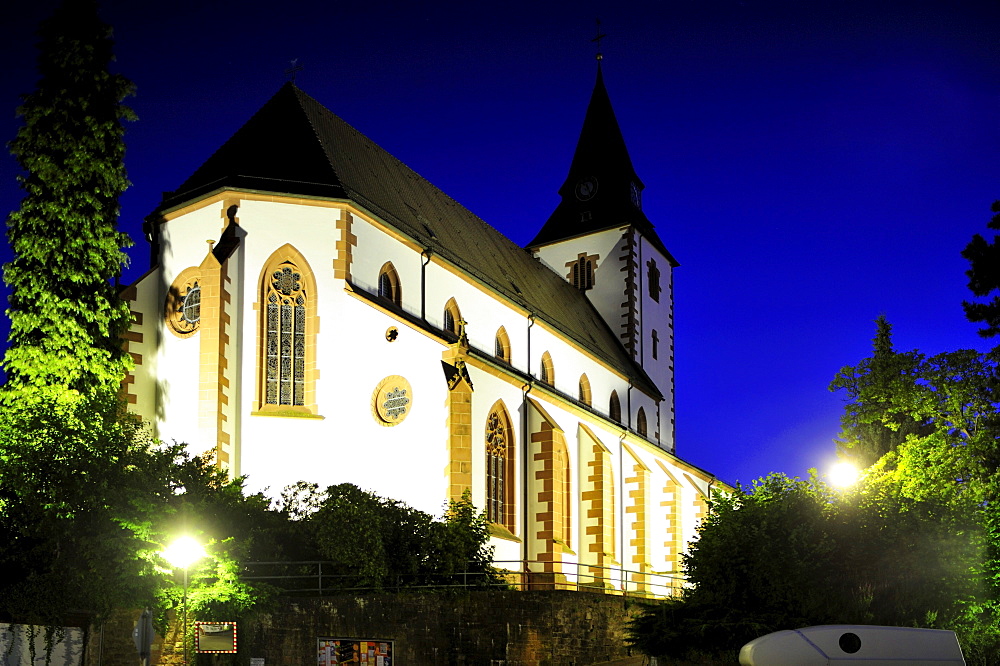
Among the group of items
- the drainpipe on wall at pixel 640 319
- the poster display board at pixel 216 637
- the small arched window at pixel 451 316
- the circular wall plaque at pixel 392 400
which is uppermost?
the drainpipe on wall at pixel 640 319

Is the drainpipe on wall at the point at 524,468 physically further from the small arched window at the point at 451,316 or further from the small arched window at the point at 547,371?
the small arched window at the point at 547,371

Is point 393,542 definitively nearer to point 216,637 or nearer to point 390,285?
point 216,637

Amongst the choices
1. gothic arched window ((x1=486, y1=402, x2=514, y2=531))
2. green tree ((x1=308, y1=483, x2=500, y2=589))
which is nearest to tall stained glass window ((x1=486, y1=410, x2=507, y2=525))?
gothic arched window ((x1=486, y1=402, x2=514, y2=531))

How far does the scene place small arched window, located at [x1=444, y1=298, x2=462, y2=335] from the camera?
1388 inches

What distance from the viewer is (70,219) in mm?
28781

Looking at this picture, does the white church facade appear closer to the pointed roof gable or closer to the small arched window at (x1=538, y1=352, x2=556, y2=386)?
the small arched window at (x1=538, y1=352, x2=556, y2=386)

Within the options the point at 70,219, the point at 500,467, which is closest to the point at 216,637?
the point at 70,219

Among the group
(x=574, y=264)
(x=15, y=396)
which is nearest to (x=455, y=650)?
(x=15, y=396)

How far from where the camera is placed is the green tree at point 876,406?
100 ft

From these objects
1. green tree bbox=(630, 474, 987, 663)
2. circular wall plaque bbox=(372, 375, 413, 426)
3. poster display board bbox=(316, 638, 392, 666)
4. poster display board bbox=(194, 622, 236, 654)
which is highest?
circular wall plaque bbox=(372, 375, 413, 426)

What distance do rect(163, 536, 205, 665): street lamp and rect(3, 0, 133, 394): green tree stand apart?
285 inches

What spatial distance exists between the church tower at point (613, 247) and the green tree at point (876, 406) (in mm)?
14931

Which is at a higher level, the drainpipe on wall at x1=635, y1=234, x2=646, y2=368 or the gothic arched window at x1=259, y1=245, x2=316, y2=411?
the drainpipe on wall at x1=635, y1=234, x2=646, y2=368

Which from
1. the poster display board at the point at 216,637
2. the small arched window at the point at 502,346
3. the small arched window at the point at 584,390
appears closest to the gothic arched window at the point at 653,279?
the small arched window at the point at 584,390
